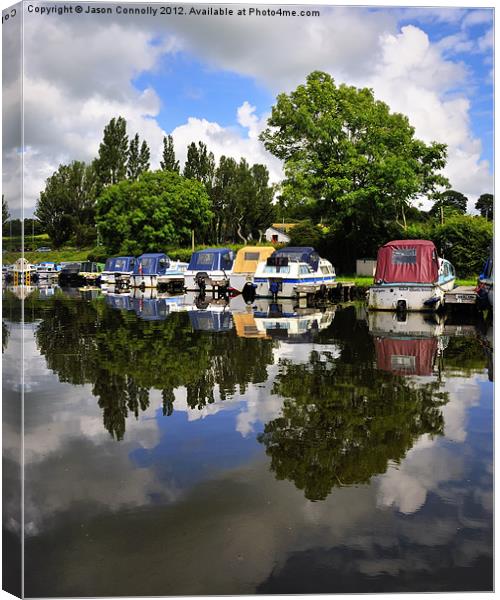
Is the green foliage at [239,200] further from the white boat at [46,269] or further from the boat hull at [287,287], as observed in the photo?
the white boat at [46,269]

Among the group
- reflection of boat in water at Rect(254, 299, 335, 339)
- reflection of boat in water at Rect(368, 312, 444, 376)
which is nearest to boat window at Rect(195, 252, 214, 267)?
reflection of boat in water at Rect(254, 299, 335, 339)

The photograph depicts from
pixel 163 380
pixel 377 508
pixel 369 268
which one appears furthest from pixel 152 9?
pixel 369 268

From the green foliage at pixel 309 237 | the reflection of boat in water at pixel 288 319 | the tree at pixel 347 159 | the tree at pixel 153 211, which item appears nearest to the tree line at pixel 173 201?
the tree at pixel 153 211

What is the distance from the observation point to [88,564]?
3.77 meters

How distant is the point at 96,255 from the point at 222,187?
11518 millimetres

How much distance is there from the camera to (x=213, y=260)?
35.8m

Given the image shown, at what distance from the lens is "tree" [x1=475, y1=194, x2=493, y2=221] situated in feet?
15.5

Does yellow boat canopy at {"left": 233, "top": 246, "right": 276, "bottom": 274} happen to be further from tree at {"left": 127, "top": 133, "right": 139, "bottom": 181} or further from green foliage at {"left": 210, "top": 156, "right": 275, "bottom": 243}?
tree at {"left": 127, "top": 133, "right": 139, "bottom": 181}

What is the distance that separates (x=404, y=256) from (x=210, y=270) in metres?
14.6

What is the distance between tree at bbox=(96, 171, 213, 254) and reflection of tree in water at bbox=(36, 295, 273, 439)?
1789 cm

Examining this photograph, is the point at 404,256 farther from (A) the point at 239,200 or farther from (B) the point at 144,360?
(A) the point at 239,200

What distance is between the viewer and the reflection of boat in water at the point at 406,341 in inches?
456

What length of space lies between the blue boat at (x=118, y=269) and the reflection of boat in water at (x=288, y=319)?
16811 mm

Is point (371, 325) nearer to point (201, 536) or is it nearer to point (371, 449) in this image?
point (371, 449)
